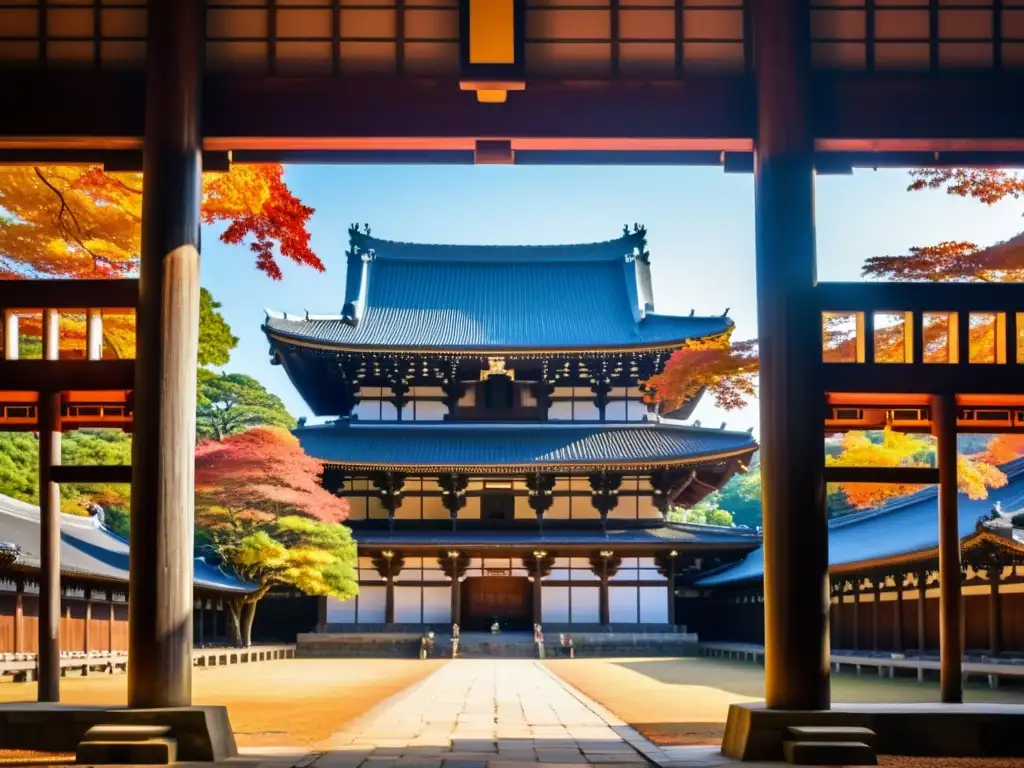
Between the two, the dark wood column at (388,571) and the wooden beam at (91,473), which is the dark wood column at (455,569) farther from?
the wooden beam at (91,473)

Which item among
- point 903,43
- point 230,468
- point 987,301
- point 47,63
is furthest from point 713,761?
point 230,468

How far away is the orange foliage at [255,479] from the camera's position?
30.5 m

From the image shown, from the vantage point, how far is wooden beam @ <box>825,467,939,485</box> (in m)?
9.05

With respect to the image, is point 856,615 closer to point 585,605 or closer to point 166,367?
point 585,605

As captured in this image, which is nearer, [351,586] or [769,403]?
Answer: [769,403]

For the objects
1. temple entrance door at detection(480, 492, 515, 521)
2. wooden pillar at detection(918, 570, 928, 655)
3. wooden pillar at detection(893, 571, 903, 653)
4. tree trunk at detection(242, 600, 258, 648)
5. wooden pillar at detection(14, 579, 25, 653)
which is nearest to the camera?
wooden pillar at detection(14, 579, 25, 653)

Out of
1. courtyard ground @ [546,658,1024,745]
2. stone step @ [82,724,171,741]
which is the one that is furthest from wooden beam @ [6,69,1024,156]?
courtyard ground @ [546,658,1024,745]

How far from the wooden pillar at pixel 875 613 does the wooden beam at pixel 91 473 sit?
20.4 metres

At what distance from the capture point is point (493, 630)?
35.8m

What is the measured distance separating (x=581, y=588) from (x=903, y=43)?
2758 cm

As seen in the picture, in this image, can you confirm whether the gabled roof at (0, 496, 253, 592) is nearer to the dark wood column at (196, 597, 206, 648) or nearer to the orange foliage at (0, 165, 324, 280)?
the dark wood column at (196, 597, 206, 648)

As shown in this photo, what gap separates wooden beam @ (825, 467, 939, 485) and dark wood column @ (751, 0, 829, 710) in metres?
0.24

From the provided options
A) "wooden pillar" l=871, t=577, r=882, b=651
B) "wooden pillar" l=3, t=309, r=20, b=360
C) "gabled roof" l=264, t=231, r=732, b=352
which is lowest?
"wooden pillar" l=871, t=577, r=882, b=651

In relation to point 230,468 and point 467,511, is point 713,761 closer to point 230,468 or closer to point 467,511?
point 230,468
